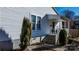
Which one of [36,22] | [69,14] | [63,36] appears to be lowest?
[63,36]

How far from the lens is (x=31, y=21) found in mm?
5293

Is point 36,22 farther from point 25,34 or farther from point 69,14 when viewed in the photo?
point 69,14

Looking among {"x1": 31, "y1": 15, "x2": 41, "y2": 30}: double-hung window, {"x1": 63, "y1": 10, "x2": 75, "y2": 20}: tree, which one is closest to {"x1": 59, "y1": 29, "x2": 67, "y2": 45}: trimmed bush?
{"x1": 63, "y1": 10, "x2": 75, "y2": 20}: tree

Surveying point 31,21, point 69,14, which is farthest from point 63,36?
point 31,21

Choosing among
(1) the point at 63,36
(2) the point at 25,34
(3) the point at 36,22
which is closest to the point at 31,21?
(3) the point at 36,22

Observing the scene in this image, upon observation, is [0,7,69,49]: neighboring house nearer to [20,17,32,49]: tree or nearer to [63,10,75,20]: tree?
[20,17,32,49]: tree

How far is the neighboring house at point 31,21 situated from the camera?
519 cm

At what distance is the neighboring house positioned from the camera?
17.0 ft

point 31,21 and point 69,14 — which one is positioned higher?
point 69,14

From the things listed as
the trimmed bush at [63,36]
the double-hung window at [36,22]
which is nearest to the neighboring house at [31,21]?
the double-hung window at [36,22]
